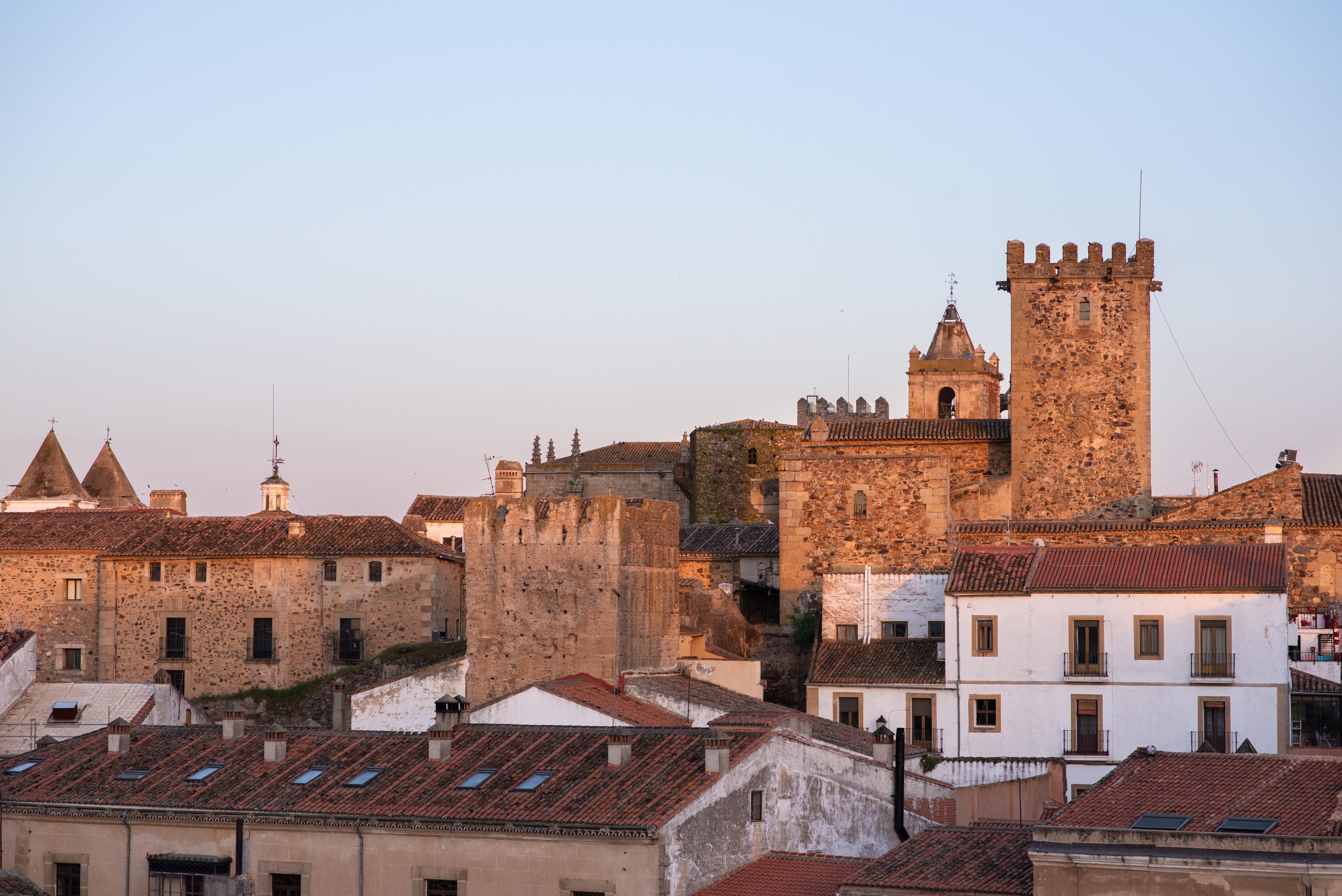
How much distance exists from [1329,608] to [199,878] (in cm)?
2599

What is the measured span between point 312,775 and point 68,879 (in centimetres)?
389

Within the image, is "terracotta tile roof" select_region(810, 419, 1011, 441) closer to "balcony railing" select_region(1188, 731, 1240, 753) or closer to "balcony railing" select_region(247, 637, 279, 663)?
"balcony railing" select_region(1188, 731, 1240, 753)

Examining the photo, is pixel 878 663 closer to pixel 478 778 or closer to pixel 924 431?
pixel 924 431

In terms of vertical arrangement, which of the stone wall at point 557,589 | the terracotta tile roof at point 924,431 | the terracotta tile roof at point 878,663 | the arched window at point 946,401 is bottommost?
the terracotta tile roof at point 878,663

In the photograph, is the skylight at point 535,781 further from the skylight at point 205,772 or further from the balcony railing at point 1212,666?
the balcony railing at point 1212,666

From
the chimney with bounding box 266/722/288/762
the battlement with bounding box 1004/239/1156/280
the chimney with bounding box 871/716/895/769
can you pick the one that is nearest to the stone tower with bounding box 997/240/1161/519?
the battlement with bounding box 1004/239/1156/280

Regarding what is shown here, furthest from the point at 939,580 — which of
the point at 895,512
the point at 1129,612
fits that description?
the point at 1129,612

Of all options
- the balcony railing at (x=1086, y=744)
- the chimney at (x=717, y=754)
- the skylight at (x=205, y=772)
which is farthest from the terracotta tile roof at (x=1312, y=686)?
the skylight at (x=205, y=772)

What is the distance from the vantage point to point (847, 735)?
1344 inches

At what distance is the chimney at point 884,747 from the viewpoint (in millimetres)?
30625

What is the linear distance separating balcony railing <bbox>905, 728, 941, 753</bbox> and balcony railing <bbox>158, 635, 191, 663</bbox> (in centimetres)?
1842

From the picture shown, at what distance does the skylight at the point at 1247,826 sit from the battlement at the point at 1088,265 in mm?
25978

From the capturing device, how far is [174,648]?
46.1 m

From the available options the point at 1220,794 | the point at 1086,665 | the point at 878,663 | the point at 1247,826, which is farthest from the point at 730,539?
the point at 1247,826
